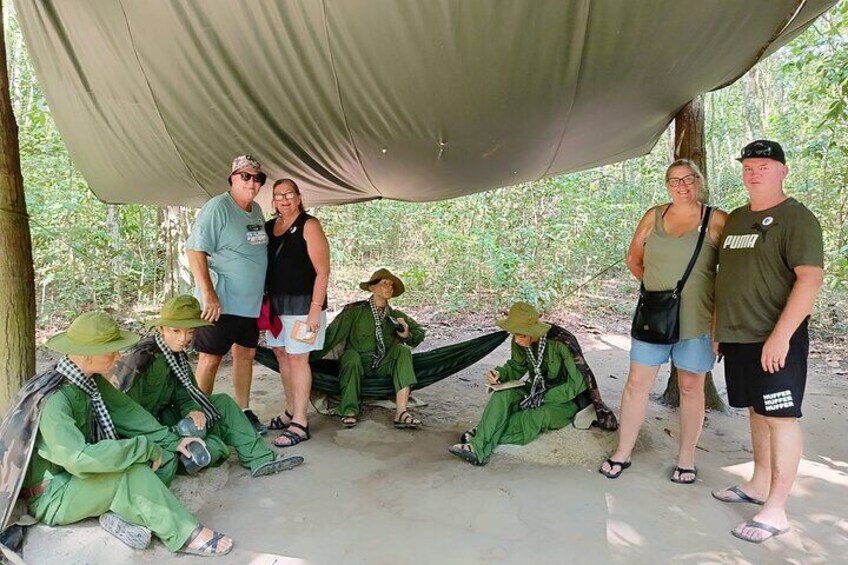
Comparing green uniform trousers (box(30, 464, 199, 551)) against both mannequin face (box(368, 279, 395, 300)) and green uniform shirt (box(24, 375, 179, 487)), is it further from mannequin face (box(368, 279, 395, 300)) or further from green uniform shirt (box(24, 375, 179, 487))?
mannequin face (box(368, 279, 395, 300))

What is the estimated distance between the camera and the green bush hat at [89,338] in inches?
59.6

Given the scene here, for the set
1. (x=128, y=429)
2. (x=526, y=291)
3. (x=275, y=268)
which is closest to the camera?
(x=128, y=429)

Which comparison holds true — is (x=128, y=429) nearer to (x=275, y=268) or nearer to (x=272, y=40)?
(x=275, y=268)

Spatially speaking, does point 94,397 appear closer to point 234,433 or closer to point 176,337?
point 176,337

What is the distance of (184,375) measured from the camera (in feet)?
6.57

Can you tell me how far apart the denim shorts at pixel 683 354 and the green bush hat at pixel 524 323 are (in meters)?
0.40

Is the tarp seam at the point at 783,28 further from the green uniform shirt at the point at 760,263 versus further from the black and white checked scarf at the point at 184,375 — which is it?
the black and white checked scarf at the point at 184,375

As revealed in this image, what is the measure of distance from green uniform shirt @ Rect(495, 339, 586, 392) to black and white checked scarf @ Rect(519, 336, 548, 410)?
20mm

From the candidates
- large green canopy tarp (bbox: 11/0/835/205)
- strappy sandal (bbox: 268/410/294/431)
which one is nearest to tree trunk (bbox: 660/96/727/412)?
large green canopy tarp (bbox: 11/0/835/205)

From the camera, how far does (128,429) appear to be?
175 centimetres

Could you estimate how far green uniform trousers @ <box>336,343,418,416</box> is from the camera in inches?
104

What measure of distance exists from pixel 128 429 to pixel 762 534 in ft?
6.23

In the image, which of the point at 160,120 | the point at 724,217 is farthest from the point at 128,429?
the point at 724,217

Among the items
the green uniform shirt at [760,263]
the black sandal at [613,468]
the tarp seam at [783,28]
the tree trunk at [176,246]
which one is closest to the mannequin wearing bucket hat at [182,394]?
the black sandal at [613,468]
